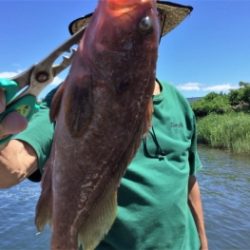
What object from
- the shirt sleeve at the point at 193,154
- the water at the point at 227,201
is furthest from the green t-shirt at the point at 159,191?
the water at the point at 227,201

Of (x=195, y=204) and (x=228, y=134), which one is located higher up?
(x=195, y=204)

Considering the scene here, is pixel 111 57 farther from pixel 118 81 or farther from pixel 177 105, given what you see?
pixel 177 105

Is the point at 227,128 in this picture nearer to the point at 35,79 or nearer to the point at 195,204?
the point at 195,204

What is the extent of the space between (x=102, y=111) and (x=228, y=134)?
30141 mm

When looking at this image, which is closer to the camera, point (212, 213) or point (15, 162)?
point (15, 162)

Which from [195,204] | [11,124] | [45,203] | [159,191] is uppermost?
Answer: [11,124]

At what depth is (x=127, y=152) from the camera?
5.62 ft

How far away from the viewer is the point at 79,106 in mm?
1621

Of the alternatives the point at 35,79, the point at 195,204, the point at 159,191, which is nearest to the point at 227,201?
the point at 195,204

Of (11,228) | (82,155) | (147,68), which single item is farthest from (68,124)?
(11,228)

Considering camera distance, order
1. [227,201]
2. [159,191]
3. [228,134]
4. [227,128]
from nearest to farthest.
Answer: [159,191], [227,201], [227,128], [228,134]

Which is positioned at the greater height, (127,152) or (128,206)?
(127,152)

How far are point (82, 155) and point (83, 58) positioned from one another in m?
0.36

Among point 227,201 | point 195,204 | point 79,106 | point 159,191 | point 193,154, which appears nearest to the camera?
point 79,106
